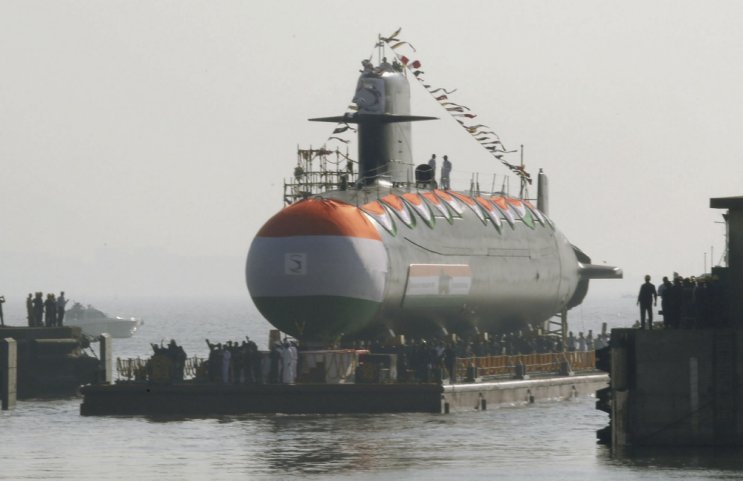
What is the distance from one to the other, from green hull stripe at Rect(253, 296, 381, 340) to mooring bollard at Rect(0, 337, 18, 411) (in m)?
8.80

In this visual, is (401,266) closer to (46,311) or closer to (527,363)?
(527,363)

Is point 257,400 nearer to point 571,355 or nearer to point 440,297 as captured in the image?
point 440,297

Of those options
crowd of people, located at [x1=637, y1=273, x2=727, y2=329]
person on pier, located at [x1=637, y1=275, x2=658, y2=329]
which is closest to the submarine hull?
person on pier, located at [x1=637, y1=275, x2=658, y2=329]

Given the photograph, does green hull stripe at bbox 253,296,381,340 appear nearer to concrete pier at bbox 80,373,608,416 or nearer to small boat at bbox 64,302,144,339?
concrete pier at bbox 80,373,608,416

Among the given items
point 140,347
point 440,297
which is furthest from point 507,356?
point 140,347

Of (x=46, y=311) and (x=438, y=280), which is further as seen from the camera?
(x=46, y=311)

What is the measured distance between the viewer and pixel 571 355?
218ft

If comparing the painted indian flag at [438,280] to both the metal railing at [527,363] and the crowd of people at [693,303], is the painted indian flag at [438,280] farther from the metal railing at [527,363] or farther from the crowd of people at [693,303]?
the crowd of people at [693,303]

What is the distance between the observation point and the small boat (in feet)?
543

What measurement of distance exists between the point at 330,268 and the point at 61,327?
1540 centimetres

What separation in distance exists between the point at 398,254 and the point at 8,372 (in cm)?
1297

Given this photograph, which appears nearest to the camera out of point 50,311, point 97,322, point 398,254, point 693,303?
point 693,303

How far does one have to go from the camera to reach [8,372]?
6047 centimetres

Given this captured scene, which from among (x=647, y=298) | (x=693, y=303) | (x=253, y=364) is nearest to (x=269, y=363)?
(x=253, y=364)
